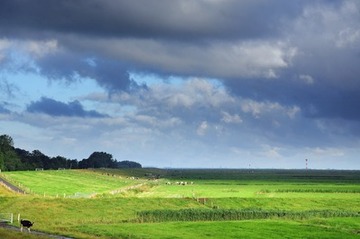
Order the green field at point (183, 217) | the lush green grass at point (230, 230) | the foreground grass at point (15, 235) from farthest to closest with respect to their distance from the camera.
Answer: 1. the green field at point (183, 217)
2. the lush green grass at point (230, 230)
3. the foreground grass at point (15, 235)

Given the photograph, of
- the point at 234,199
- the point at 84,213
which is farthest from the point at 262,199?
the point at 84,213

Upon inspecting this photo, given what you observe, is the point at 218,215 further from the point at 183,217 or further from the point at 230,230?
the point at 230,230

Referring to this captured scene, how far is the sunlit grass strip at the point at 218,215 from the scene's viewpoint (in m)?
90.0

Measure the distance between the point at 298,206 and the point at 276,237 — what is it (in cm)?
5123

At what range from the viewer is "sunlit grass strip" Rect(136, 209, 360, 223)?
90000mm

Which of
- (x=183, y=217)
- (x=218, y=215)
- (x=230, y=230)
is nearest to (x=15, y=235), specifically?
(x=230, y=230)

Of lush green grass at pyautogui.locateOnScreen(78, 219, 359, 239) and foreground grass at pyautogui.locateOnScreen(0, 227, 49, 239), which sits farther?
lush green grass at pyautogui.locateOnScreen(78, 219, 359, 239)

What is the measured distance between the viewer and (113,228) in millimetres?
70125

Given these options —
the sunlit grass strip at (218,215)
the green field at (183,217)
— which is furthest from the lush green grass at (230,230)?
the sunlit grass strip at (218,215)

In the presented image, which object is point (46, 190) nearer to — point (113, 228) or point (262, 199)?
point (262, 199)

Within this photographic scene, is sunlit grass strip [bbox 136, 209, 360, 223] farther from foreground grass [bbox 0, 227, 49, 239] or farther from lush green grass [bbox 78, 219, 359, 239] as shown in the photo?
foreground grass [bbox 0, 227, 49, 239]

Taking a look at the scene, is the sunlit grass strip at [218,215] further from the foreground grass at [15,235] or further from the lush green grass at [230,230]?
the foreground grass at [15,235]

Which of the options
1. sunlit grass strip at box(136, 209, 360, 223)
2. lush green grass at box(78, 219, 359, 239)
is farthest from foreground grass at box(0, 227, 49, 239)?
sunlit grass strip at box(136, 209, 360, 223)

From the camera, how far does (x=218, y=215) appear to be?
304 feet
